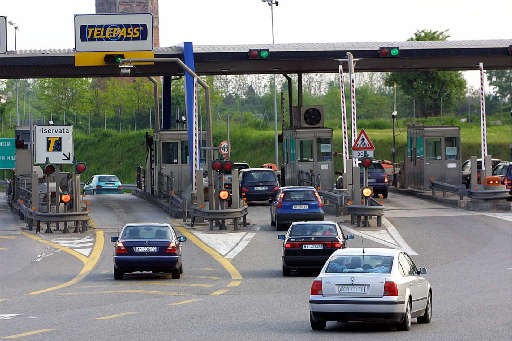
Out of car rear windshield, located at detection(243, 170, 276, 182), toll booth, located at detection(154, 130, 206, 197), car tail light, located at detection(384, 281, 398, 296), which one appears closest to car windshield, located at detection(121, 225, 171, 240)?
car tail light, located at detection(384, 281, 398, 296)

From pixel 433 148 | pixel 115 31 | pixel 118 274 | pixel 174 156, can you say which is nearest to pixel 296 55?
pixel 174 156

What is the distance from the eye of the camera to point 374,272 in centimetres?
1925

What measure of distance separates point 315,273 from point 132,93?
100355 millimetres

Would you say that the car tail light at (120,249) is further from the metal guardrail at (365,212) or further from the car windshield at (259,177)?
the car windshield at (259,177)

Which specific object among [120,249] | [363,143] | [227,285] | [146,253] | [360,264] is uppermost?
[363,143]

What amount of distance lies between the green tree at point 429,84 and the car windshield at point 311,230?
3262 inches

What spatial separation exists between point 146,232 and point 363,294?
1267 centimetres

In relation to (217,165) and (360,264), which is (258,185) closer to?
(217,165)

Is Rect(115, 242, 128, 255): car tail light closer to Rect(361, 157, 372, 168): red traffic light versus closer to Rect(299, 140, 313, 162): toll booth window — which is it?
Rect(361, 157, 372, 168): red traffic light

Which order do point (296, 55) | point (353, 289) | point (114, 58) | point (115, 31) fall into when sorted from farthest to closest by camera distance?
point (296, 55), point (115, 31), point (114, 58), point (353, 289)

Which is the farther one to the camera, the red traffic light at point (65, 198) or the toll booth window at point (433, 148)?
the toll booth window at point (433, 148)

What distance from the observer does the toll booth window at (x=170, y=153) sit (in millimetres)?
56688

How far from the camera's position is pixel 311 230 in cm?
3103

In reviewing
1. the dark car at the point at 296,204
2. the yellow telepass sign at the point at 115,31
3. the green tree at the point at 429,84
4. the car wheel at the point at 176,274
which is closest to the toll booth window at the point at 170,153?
the yellow telepass sign at the point at 115,31
